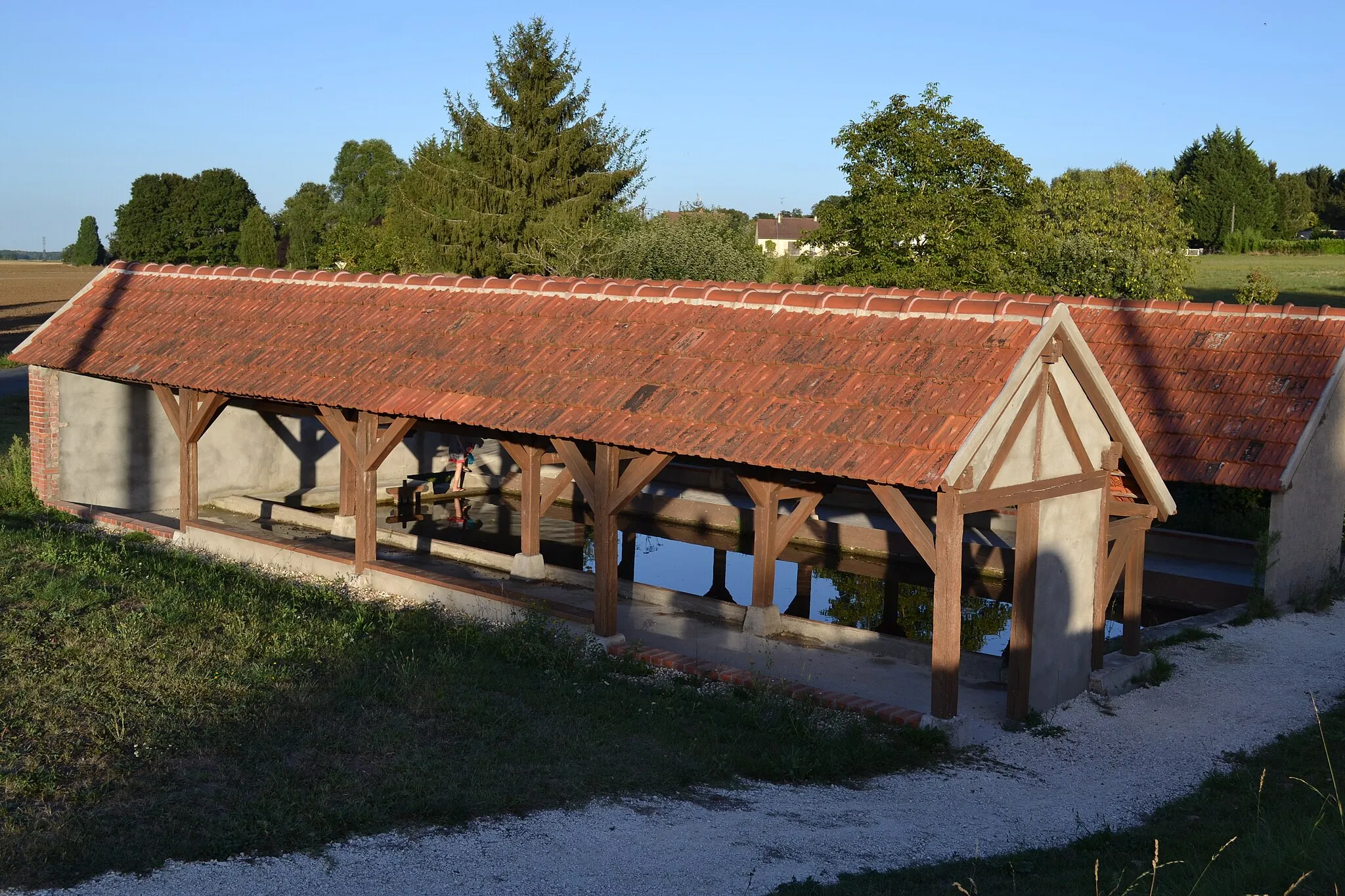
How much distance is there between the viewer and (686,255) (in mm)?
32969

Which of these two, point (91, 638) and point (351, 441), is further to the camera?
point (351, 441)

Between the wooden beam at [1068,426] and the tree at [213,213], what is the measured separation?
83.1m

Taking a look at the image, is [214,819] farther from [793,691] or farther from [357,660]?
[793,691]

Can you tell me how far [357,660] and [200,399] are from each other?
21.0 feet

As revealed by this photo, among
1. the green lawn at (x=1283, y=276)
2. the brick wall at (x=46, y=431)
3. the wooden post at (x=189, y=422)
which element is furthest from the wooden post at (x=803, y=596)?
the green lawn at (x=1283, y=276)

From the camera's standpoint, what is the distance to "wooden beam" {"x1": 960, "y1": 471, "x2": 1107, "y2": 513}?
9.09 m

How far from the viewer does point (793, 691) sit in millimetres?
9953

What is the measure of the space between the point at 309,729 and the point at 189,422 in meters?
7.78

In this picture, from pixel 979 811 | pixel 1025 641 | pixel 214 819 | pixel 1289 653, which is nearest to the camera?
pixel 214 819

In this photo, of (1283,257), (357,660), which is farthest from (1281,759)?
(1283,257)

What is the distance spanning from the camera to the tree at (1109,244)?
29.8m

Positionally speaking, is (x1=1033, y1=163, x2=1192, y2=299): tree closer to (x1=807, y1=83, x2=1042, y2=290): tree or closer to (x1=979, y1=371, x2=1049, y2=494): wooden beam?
(x1=807, y1=83, x2=1042, y2=290): tree

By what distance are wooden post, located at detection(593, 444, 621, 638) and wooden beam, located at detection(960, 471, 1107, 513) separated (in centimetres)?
311

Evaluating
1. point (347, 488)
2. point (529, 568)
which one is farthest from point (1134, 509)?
point (347, 488)
